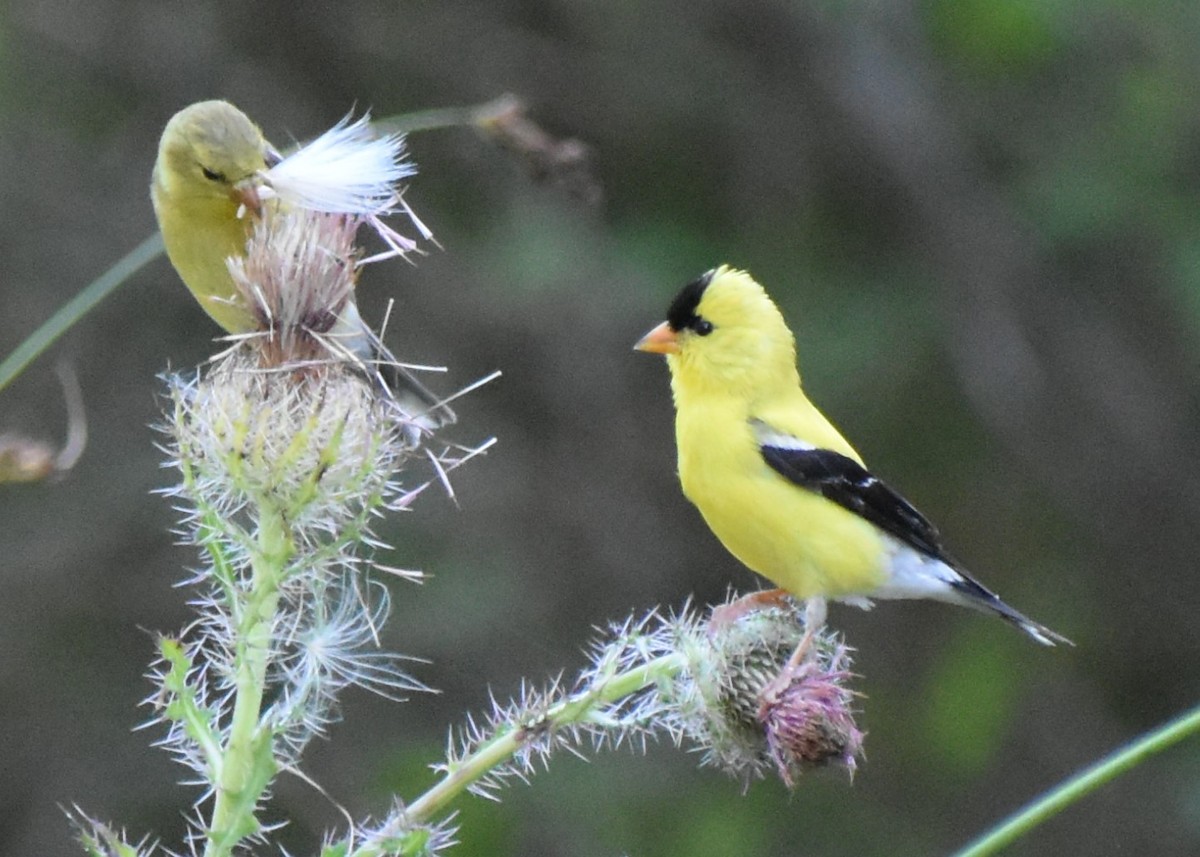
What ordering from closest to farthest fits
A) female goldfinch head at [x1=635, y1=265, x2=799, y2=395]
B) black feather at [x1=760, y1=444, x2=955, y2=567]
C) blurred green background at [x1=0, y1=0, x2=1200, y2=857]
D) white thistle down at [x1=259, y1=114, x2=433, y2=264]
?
white thistle down at [x1=259, y1=114, x2=433, y2=264] < black feather at [x1=760, y1=444, x2=955, y2=567] < female goldfinch head at [x1=635, y1=265, x2=799, y2=395] < blurred green background at [x1=0, y1=0, x2=1200, y2=857]

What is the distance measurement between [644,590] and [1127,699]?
2022 millimetres

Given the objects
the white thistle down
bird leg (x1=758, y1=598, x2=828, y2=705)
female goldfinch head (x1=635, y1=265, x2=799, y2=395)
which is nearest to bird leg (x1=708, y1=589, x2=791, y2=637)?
bird leg (x1=758, y1=598, x2=828, y2=705)

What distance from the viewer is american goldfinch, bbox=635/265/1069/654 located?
9.98 feet

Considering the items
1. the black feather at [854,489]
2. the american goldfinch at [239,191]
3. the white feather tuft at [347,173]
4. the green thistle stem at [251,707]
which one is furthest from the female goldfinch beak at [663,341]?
the green thistle stem at [251,707]

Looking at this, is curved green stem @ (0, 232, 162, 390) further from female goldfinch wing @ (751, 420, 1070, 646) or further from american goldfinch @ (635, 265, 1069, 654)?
female goldfinch wing @ (751, 420, 1070, 646)

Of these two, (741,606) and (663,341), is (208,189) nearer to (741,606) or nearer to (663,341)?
(663,341)

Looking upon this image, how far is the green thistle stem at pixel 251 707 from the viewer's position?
5.79 ft

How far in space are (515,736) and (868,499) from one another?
1444mm

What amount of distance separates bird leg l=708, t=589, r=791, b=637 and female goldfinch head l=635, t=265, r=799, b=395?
1.54ft

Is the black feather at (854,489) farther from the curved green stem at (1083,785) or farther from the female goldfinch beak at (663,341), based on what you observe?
the curved green stem at (1083,785)

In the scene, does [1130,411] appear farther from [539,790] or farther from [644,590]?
[539,790]

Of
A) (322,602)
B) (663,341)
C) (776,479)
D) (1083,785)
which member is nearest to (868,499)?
(776,479)

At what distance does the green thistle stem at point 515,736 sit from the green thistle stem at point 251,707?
14 centimetres

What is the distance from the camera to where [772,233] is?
5.59m
